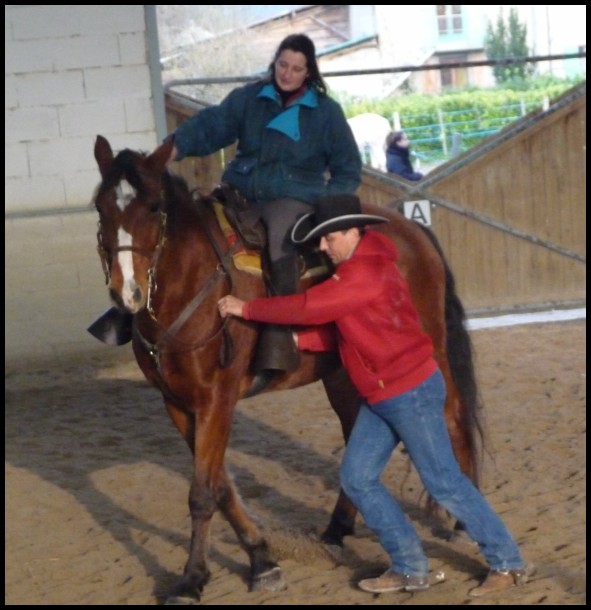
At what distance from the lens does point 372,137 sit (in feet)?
55.5

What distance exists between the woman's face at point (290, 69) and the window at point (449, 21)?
104 ft

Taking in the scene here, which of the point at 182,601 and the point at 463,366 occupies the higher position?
the point at 463,366

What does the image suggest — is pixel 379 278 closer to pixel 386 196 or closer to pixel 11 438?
pixel 11 438

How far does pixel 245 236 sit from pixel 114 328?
762 mm

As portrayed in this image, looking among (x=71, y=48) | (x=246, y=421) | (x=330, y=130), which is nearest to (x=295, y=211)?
(x=330, y=130)

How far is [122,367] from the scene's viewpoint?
10047mm

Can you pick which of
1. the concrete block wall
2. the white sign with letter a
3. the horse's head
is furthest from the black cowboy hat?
the white sign with letter a

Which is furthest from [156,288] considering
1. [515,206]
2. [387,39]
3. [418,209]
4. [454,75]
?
[454,75]

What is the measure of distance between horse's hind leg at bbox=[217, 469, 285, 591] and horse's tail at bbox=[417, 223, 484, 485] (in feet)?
3.70

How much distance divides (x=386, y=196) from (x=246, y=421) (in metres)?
3.67

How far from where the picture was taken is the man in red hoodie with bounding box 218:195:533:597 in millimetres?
4449

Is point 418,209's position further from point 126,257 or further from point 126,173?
point 126,257

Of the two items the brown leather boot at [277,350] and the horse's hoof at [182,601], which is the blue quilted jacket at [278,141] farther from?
the horse's hoof at [182,601]

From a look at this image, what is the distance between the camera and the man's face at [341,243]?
4480 mm
